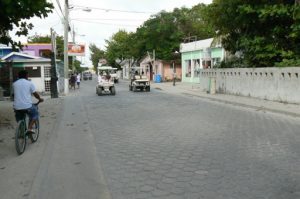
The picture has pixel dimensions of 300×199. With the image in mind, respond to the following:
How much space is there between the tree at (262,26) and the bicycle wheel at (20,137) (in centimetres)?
1562

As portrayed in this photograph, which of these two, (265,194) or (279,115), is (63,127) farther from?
(265,194)

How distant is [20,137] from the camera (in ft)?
29.9

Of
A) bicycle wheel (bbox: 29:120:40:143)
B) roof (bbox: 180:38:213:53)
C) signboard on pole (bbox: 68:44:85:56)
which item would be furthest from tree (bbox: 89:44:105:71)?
bicycle wheel (bbox: 29:120:40:143)

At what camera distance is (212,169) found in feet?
23.7

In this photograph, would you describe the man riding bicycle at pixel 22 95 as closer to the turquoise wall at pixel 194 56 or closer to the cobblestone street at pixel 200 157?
the cobblestone street at pixel 200 157

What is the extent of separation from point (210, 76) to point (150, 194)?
80.5 feet

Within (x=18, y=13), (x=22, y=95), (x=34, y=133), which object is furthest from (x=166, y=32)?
(x=22, y=95)

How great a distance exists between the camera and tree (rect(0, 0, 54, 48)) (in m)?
12.2

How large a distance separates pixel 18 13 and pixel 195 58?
116 feet

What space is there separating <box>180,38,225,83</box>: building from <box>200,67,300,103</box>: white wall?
11815 millimetres

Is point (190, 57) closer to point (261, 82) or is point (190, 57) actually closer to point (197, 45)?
point (197, 45)

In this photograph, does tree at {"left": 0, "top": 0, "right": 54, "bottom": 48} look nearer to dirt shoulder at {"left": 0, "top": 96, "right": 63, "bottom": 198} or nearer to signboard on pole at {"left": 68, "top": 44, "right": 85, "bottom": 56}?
dirt shoulder at {"left": 0, "top": 96, "right": 63, "bottom": 198}

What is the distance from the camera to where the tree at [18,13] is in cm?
1218

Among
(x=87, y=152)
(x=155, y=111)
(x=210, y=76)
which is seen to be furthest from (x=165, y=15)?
(x=87, y=152)
